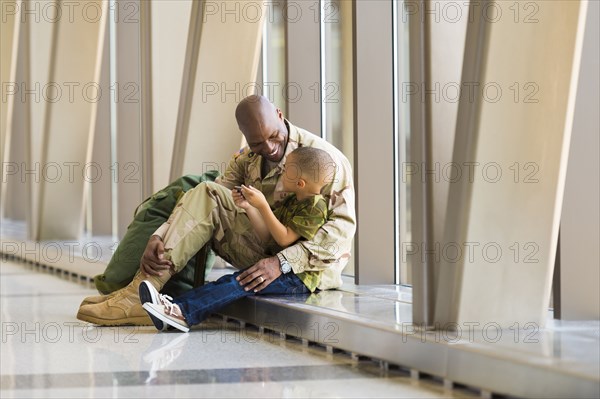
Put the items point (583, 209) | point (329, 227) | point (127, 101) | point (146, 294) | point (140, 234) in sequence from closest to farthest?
point (583, 209) < point (146, 294) < point (329, 227) < point (140, 234) < point (127, 101)

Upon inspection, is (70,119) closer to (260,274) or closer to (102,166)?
(102,166)

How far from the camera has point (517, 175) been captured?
13.5ft

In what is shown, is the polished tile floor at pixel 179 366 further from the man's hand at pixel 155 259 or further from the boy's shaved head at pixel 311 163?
the boy's shaved head at pixel 311 163

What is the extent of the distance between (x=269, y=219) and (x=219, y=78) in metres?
3.02

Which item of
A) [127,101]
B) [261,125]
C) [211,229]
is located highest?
[127,101]

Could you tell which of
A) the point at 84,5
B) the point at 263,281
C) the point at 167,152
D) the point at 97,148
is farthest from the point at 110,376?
the point at 97,148

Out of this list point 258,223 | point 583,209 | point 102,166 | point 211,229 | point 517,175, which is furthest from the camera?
point 102,166

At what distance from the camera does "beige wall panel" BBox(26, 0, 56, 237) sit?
467 inches

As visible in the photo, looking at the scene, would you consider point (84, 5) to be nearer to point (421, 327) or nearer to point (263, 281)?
point (263, 281)

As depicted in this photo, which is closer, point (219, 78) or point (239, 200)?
point (239, 200)

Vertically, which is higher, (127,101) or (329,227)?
(127,101)

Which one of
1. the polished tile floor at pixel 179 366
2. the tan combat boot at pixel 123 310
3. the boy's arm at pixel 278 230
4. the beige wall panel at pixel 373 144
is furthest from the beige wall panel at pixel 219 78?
the boy's arm at pixel 278 230

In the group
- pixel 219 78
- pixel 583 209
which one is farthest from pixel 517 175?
pixel 219 78

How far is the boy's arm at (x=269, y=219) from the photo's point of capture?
496cm
